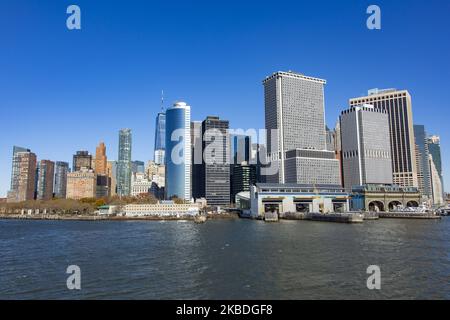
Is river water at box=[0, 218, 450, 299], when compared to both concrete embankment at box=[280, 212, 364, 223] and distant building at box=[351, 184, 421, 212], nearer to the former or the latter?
concrete embankment at box=[280, 212, 364, 223]

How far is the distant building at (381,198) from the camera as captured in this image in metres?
169

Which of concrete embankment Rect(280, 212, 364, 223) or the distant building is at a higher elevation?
the distant building

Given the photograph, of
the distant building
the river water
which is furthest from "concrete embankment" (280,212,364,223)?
the river water

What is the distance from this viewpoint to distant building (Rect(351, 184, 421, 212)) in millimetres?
169425

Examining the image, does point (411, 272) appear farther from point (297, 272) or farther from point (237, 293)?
point (237, 293)

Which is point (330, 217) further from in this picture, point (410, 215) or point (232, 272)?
point (232, 272)

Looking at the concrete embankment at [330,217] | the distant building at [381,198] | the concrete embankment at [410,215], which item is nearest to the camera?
the concrete embankment at [330,217]

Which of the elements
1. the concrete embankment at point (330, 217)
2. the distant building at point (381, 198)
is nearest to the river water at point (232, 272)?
the concrete embankment at point (330, 217)

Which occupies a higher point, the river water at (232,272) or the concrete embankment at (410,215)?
the river water at (232,272)

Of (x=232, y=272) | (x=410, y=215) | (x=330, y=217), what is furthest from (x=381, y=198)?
(x=232, y=272)

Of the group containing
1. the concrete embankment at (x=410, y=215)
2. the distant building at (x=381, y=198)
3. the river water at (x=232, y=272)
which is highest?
the distant building at (x=381, y=198)

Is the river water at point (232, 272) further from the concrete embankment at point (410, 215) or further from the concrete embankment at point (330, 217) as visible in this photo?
the concrete embankment at point (410, 215)
